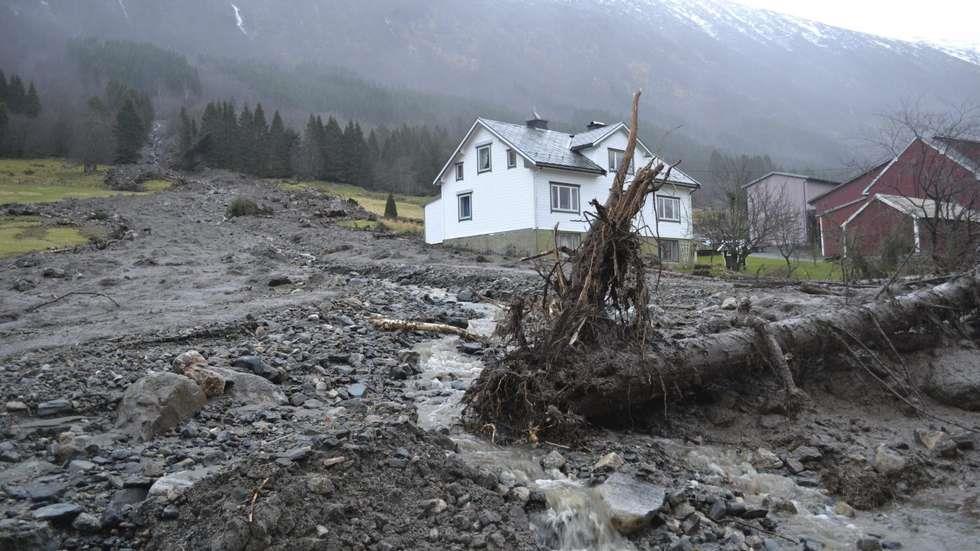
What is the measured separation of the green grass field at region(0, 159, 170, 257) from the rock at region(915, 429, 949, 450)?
2711 cm

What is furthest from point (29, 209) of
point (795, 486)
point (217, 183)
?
point (795, 486)

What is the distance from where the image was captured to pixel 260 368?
7.56m

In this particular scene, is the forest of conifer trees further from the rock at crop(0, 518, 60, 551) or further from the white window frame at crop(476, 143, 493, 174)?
the rock at crop(0, 518, 60, 551)

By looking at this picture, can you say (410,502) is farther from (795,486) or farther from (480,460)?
(795,486)

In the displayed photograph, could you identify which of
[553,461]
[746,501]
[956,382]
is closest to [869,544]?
[746,501]

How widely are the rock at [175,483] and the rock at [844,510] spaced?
504 centimetres

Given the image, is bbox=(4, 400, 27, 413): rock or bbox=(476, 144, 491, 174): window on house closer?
bbox=(4, 400, 27, 413): rock

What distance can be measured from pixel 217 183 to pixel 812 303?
6740 centimetres

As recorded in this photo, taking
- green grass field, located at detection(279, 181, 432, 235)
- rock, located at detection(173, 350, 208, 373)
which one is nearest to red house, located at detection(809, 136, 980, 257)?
rock, located at detection(173, 350, 208, 373)

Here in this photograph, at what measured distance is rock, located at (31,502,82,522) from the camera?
159 inches

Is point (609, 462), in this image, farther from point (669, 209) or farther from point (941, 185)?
point (669, 209)

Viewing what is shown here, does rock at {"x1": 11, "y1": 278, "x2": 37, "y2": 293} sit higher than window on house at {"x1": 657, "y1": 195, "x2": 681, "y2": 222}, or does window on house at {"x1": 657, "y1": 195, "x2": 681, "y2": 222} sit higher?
window on house at {"x1": 657, "y1": 195, "x2": 681, "y2": 222}

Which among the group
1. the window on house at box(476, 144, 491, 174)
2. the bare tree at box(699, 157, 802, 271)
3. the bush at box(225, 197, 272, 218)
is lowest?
the bare tree at box(699, 157, 802, 271)

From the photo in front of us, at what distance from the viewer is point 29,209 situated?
1542 inches
